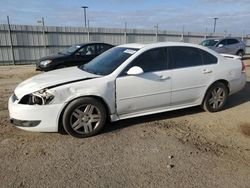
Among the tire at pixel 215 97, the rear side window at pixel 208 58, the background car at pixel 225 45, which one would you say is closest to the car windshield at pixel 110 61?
the rear side window at pixel 208 58

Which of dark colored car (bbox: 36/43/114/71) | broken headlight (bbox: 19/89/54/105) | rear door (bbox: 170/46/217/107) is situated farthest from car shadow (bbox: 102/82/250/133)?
dark colored car (bbox: 36/43/114/71)

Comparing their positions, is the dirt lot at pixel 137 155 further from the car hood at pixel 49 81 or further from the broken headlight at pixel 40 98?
the car hood at pixel 49 81

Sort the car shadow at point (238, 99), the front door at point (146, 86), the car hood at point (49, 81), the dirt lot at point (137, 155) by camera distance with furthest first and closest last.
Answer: the car shadow at point (238, 99) < the front door at point (146, 86) < the car hood at point (49, 81) < the dirt lot at point (137, 155)

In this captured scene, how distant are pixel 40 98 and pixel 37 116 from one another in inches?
11.1

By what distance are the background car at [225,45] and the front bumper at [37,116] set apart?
12.7 meters

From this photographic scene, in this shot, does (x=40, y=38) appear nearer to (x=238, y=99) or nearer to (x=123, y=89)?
(x=238, y=99)

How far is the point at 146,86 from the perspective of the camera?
454 centimetres

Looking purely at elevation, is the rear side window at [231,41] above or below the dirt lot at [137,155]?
above

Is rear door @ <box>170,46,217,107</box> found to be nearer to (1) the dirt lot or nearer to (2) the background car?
(1) the dirt lot

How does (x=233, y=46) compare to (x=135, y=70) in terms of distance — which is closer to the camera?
(x=135, y=70)

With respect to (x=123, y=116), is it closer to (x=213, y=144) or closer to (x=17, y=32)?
(x=213, y=144)

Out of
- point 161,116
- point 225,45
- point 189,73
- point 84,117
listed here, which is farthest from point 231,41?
point 84,117

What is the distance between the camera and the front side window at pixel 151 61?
15.0ft

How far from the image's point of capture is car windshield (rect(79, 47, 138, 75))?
179 inches
